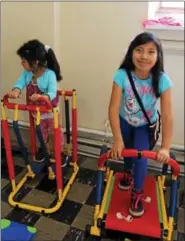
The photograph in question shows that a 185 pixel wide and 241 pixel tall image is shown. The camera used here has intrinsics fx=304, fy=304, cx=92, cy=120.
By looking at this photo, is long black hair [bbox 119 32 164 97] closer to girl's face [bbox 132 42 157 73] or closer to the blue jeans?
girl's face [bbox 132 42 157 73]

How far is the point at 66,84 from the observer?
1869mm

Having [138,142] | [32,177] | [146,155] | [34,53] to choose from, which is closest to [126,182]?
[138,142]

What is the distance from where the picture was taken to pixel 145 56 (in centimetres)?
121

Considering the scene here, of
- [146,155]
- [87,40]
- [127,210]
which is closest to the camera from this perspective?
[146,155]

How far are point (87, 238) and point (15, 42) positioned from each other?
3.85 feet

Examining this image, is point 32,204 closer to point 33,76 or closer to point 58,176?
point 58,176

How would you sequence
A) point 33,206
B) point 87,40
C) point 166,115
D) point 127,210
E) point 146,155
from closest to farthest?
point 146,155, point 166,115, point 127,210, point 33,206, point 87,40

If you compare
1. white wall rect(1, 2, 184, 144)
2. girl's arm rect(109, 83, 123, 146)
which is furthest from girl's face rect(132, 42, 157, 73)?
white wall rect(1, 2, 184, 144)

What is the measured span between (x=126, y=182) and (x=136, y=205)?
0.20 meters

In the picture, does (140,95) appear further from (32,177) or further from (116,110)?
(32,177)

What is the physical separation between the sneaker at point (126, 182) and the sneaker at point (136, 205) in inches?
6.4

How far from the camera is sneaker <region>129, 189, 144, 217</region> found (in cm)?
138

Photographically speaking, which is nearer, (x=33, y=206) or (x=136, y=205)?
(x=136, y=205)

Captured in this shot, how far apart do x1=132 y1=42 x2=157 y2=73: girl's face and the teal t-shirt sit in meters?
0.08
